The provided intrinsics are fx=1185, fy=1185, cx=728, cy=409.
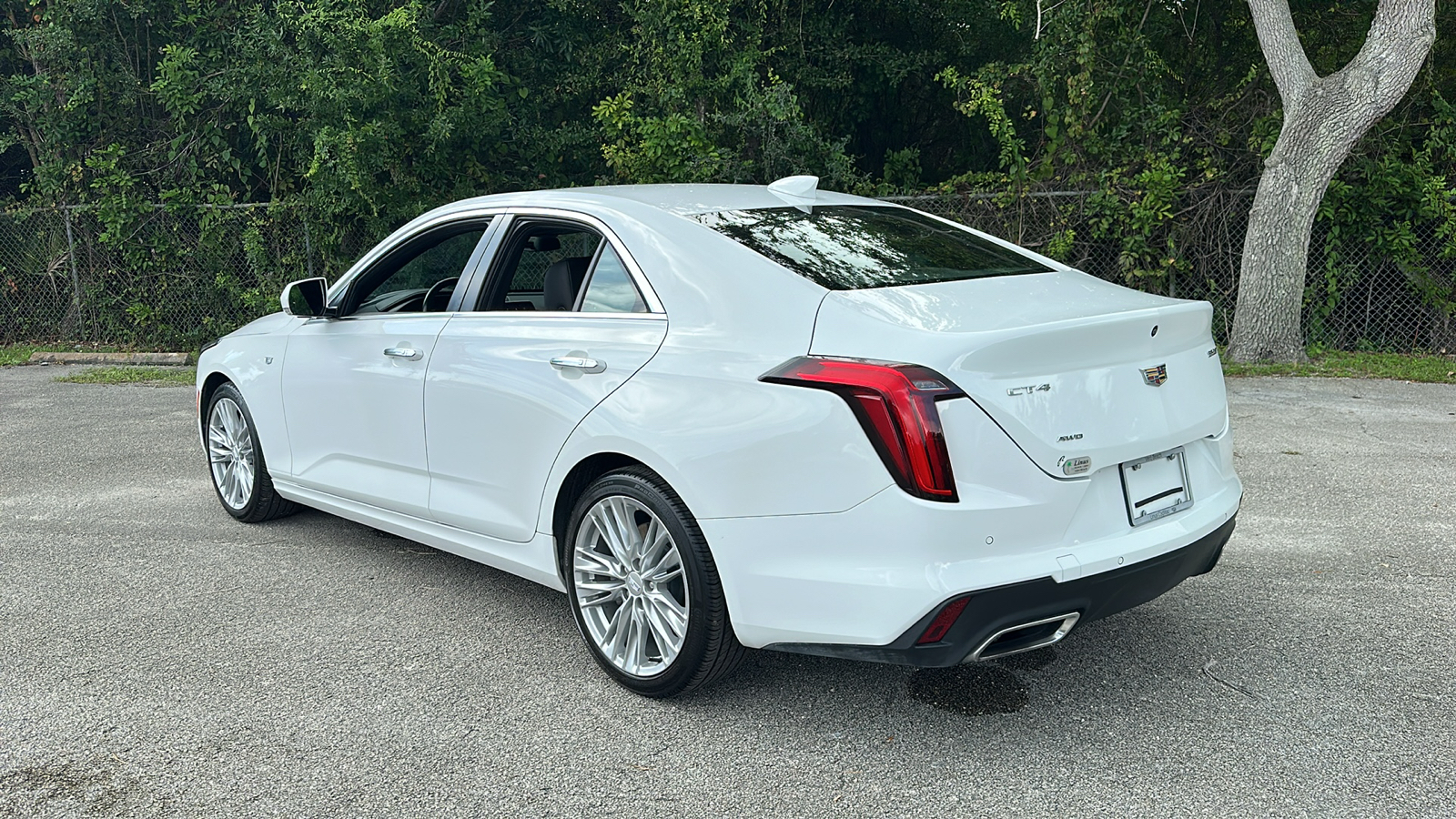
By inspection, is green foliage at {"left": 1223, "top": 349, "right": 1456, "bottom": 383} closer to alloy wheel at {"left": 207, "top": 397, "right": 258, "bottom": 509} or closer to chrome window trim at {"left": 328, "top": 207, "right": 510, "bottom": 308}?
chrome window trim at {"left": 328, "top": 207, "right": 510, "bottom": 308}

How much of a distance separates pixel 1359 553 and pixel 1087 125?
8.15 meters

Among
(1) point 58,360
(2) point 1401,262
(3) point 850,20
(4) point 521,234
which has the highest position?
(3) point 850,20

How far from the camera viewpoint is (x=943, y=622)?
10.1 ft

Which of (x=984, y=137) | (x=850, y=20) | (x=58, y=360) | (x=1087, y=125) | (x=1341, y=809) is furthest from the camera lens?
(x=984, y=137)

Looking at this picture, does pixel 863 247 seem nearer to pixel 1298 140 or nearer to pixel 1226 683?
pixel 1226 683

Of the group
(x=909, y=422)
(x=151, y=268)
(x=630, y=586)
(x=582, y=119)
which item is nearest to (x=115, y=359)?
(x=151, y=268)

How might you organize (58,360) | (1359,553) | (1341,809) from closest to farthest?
(1341,809) → (1359,553) → (58,360)

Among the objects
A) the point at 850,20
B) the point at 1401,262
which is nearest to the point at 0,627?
the point at 1401,262

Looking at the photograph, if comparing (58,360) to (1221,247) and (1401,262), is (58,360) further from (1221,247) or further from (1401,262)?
(1401,262)

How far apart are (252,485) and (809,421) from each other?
3759 mm

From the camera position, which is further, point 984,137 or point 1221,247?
point 984,137

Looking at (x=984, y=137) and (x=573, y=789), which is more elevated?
(x=984, y=137)

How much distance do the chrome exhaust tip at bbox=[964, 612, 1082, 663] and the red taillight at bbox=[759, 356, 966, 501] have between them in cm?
41

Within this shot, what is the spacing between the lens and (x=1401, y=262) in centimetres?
1134
